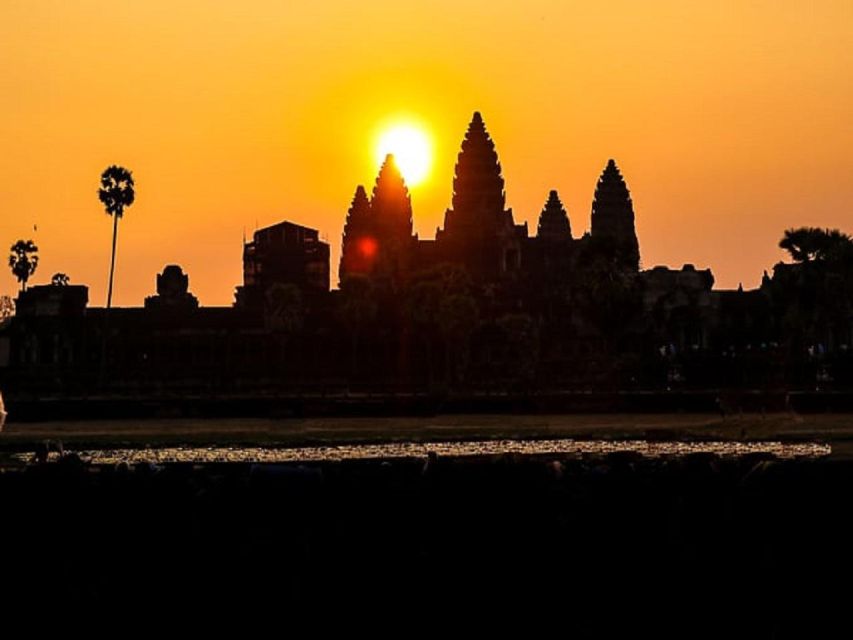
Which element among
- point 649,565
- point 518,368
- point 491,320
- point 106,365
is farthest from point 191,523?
point 491,320

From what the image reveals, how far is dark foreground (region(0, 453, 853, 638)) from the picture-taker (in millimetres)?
21266

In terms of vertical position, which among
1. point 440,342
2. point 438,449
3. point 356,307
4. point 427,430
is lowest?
point 438,449

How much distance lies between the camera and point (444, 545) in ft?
72.5

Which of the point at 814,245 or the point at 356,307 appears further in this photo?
the point at 356,307

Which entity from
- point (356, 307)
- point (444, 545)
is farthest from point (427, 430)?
point (356, 307)

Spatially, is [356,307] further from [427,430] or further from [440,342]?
[427,430]

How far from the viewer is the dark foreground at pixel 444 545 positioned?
21.3 metres

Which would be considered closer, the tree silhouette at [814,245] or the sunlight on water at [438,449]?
the sunlight on water at [438,449]

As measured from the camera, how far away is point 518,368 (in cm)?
14600

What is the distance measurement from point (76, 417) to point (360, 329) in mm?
83762

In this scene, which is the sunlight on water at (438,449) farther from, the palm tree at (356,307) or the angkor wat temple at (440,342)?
the palm tree at (356,307)

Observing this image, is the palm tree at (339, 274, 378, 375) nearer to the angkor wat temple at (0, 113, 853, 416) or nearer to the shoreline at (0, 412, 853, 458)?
the angkor wat temple at (0, 113, 853, 416)

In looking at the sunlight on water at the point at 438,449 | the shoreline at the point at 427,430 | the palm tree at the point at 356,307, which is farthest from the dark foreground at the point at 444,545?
the palm tree at the point at 356,307

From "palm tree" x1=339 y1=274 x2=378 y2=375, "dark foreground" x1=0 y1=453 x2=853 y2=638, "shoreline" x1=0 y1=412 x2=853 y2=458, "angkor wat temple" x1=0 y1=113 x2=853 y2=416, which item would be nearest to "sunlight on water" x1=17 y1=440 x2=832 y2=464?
"shoreline" x1=0 y1=412 x2=853 y2=458
